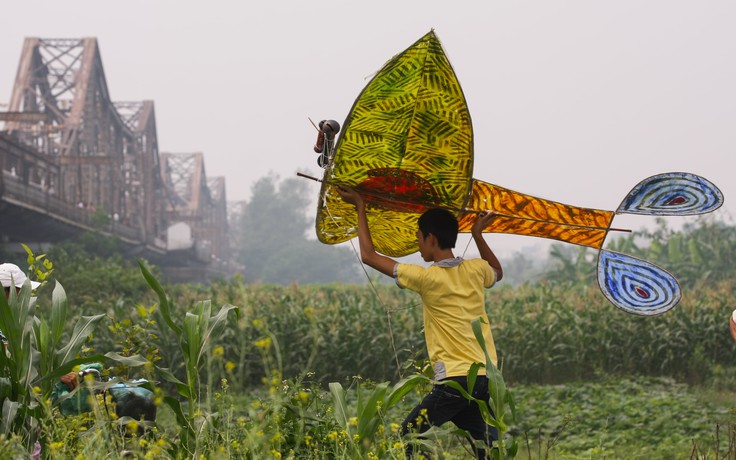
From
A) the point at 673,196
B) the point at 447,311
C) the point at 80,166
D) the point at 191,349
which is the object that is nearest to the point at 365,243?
the point at 447,311

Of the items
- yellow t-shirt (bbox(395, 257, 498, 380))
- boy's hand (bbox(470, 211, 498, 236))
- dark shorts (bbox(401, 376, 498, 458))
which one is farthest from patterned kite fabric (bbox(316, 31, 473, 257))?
dark shorts (bbox(401, 376, 498, 458))

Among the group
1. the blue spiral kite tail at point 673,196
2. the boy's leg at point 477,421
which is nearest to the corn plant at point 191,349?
the boy's leg at point 477,421

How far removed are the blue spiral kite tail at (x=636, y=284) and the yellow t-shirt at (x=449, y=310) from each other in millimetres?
784

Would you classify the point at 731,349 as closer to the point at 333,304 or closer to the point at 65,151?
the point at 333,304

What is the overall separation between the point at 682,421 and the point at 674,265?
15807mm

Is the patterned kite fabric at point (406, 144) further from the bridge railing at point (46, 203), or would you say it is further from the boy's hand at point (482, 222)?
the bridge railing at point (46, 203)

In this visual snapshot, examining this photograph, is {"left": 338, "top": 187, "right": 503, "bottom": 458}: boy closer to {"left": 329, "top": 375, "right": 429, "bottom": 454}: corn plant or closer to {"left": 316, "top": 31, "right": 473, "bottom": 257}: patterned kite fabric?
{"left": 329, "top": 375, "right": 429, "bottom": 454}: corn plant

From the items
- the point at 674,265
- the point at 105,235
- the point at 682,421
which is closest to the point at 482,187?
the point at 682,421

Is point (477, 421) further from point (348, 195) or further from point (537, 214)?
point (348, 195)

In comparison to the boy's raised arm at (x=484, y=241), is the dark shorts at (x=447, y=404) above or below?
below

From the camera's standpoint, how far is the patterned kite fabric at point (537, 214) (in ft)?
11.7

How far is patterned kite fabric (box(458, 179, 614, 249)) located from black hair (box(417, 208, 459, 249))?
32 cm

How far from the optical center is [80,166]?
34.9m

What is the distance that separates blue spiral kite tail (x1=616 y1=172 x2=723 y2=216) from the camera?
344cm
